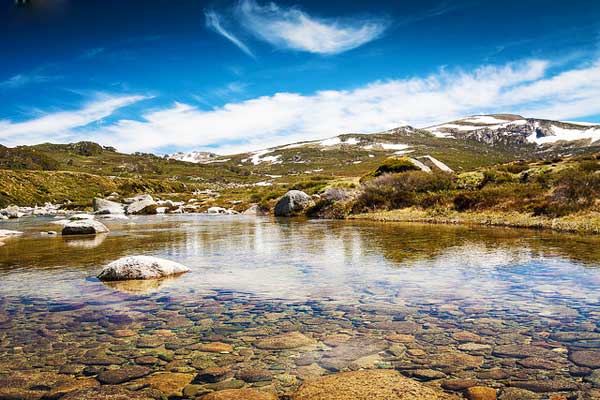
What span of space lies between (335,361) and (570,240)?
17.4 meters

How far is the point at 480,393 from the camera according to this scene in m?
5.13

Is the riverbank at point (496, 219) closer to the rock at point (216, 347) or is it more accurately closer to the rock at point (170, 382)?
the rock at point (216, 347)

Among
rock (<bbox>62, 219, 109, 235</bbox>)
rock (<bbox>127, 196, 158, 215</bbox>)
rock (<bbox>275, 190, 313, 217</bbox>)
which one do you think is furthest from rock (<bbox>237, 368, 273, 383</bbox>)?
rock (<bbox>127, 196, 158, 215</bbox>)

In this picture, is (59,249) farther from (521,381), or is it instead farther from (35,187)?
(35,187)

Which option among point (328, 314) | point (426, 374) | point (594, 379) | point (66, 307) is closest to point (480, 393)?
point (426, 374)

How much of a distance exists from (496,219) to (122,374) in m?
27.8

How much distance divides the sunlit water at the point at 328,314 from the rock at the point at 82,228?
12.0 metres

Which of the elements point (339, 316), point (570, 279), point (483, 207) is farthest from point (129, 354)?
point (483, 207)

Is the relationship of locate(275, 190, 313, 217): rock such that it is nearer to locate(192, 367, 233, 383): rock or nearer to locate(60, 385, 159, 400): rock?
locate(192, 367, 233, 383): rock

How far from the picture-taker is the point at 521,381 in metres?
5.41

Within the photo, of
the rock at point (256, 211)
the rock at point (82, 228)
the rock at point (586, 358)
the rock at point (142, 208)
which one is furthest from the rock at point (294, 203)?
the rock at point (586, 358)

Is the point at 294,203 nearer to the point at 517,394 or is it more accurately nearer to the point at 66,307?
the point at 66,307

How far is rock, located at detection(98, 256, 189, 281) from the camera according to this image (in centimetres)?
1229

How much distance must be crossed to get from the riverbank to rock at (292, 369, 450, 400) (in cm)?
2095
